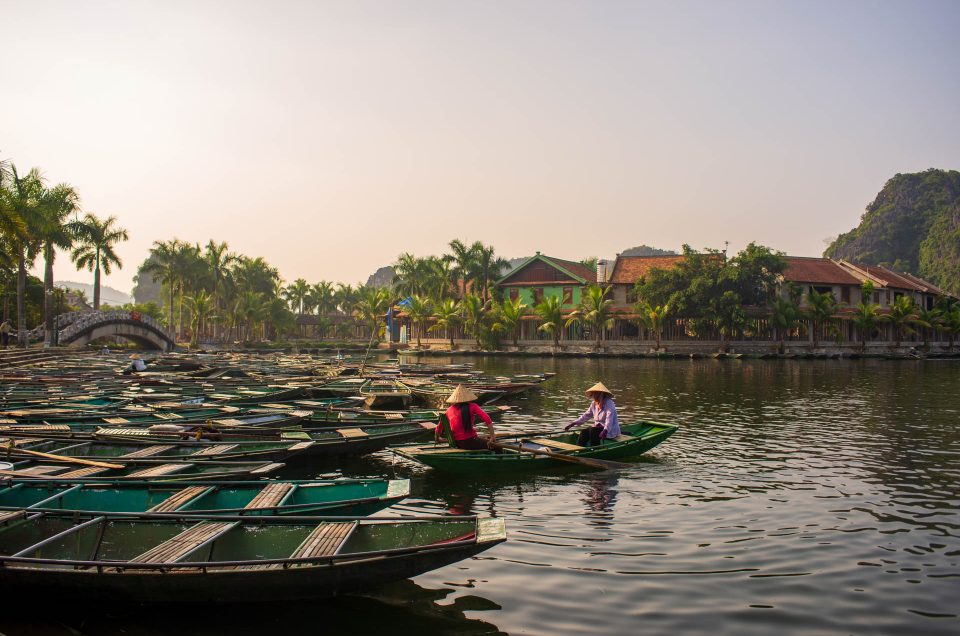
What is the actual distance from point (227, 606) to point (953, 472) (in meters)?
14.3

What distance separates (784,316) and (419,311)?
3351 cm

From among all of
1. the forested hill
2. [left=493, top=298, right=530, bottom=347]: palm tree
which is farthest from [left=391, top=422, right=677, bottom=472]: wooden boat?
the forested hill

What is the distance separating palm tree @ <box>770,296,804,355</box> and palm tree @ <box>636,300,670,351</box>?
906cm

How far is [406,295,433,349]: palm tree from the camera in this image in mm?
68750

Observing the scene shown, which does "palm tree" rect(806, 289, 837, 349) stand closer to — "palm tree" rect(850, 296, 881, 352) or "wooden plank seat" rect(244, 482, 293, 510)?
"palm tree" rect(850, 296, 881, 352)

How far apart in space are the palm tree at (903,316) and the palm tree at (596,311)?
81.9 ft

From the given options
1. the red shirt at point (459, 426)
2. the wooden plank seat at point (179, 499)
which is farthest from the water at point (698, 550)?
the wooden plank seat at point (179, 499)

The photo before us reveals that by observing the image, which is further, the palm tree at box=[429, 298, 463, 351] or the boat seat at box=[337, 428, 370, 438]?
the palm tree at box=[429, 298, 463, 351]

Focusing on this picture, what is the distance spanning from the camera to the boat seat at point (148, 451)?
12555mm

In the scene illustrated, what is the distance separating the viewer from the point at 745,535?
10.2 meters

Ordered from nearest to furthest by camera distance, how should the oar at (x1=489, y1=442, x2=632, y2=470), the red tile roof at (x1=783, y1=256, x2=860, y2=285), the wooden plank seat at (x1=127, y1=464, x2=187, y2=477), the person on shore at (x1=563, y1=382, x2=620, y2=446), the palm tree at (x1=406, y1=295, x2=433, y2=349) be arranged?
the wooden plank seat at (x1=127, y1=464, x2=187, y2=477), the oar at (x1=489, y1=442, x2=632, y2=470), the person on shore at (x1=563, y1=382, x2=620, y2=446), the red tile roof at (x1=783, y1=256, x2=860, y2=285), the palm tree at (x1=406, y1=295, x2=433, y2=349)

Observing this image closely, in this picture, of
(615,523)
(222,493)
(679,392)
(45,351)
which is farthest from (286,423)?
(45,351)

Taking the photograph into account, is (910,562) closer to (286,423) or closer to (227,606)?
(227,606)

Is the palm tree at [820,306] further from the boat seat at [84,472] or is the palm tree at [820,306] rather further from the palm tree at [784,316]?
the boat seat at [84,472]
